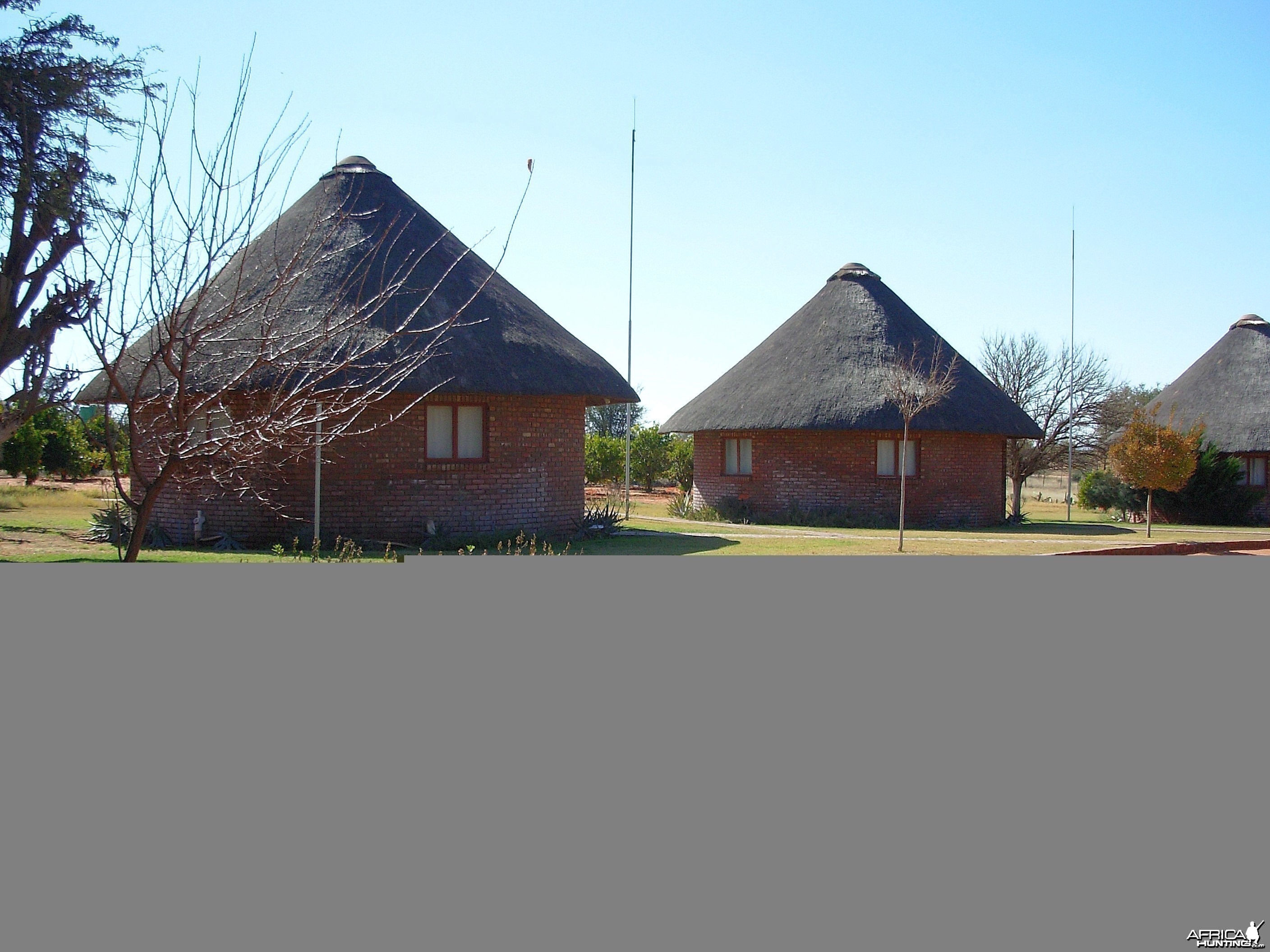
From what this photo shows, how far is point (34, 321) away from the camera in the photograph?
45.8 feet

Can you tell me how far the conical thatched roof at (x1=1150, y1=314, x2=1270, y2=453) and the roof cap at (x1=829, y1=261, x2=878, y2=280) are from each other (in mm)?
9601

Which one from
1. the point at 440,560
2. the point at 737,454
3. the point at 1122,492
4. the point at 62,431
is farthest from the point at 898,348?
the point at 62,431

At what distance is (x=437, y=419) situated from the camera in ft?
54.0

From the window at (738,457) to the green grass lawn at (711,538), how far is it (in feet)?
6.03

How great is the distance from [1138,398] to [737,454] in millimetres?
26329

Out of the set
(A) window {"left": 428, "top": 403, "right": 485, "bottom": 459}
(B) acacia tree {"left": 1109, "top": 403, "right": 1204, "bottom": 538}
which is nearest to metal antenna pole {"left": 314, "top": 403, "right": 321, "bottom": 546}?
(A) window {"left": 428, "top": 403, "right": 485, "bottom": 459}

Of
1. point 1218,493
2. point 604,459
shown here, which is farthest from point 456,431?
point 1218,493

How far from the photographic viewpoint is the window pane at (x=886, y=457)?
23.9 meters

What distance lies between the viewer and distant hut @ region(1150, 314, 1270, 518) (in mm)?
29922

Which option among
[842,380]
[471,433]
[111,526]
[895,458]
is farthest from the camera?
[842,380]

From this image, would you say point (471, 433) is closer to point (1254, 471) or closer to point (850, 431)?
point (850, 431)

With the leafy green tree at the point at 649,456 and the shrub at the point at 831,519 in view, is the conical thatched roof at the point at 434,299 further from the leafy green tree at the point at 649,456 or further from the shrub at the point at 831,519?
the leafy green tree at the point at 649,456

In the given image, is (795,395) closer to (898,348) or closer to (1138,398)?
(898,348)

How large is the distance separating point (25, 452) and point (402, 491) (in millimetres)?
17166
